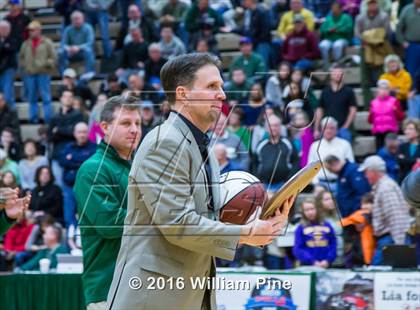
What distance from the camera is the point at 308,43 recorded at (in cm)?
1834

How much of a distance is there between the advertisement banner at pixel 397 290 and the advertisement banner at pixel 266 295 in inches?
27.2

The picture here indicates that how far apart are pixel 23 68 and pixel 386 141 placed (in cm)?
792

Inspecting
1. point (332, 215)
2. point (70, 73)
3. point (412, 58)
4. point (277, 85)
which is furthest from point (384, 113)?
point (70, 73)

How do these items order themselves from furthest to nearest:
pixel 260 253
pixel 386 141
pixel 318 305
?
pixel 386 141, pixel 260 253, pixel 318 305

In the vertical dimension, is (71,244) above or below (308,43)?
below

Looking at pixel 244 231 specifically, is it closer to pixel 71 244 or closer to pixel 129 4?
pixel 71 244

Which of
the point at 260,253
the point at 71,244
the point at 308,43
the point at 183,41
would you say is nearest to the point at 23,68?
the point at 183,41

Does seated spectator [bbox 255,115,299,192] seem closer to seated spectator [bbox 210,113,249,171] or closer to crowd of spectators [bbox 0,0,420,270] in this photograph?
crowd of spectators [bbox 0,0,420,270]

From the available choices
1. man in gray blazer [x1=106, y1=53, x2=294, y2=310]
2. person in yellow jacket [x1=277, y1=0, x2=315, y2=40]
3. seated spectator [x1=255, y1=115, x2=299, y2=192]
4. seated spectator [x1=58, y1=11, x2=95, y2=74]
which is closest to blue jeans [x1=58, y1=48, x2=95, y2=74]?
seated spectator [x1=58, y1=11, x2=95, y2=74]

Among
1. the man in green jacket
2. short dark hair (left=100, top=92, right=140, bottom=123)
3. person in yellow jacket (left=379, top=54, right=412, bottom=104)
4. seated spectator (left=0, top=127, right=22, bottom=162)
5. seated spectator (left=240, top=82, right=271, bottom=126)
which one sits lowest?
seated spectator (left=0, top=127, right=22, bottom=162)

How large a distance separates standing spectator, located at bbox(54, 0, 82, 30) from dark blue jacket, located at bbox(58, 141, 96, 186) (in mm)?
5831

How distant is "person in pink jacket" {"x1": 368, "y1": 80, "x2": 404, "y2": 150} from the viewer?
1608 cm

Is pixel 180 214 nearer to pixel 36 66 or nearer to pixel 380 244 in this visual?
pixel 380 244

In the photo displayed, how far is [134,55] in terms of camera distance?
19.8m
